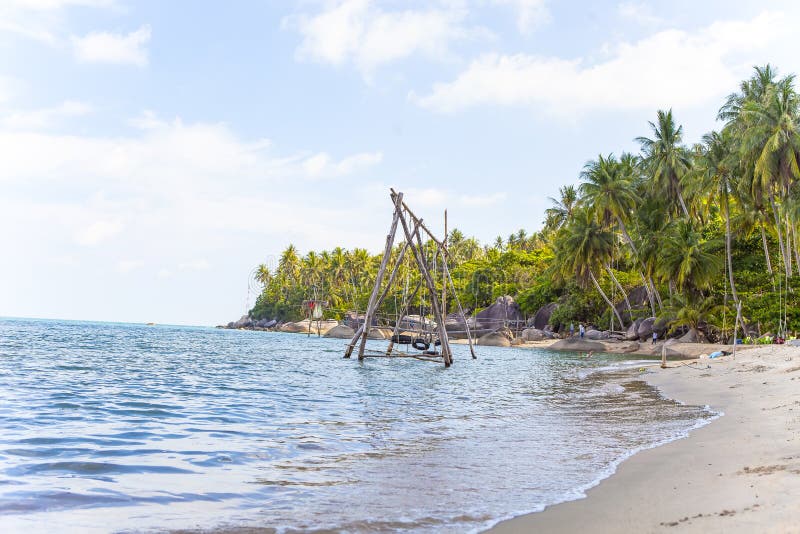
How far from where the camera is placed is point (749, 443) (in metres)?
7.12

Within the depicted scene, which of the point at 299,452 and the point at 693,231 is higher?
the point at 693,231

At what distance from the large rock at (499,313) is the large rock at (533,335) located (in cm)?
625

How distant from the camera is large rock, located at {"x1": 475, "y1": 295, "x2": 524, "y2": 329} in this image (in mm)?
69875

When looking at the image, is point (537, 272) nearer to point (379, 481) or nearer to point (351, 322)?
point (351, 322)

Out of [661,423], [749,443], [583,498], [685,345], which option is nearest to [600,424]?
[661,423]

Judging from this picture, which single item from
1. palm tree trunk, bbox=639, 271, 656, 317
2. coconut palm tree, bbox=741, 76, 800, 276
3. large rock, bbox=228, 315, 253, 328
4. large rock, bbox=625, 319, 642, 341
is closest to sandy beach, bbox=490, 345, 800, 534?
coconut palm tree, bbox=741, 76, 800, 276

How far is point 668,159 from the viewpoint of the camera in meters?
49.4

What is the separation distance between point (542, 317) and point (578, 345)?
15986 mm

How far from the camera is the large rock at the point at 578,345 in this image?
165 ft

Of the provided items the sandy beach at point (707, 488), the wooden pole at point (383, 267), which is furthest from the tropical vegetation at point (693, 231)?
the sandy beach at point (707, 488)

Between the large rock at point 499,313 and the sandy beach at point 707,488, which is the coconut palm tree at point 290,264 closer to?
the large rock at point 499,313

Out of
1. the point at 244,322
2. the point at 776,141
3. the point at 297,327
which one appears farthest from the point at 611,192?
the point at 244,322

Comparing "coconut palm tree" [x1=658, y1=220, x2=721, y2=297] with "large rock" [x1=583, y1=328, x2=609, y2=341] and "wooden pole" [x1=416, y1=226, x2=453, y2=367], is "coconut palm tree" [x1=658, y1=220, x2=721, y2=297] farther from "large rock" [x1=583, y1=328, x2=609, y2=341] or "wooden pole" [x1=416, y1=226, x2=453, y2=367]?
"wooden pole" [x1=416, y1=226, x2=453, y2=367]

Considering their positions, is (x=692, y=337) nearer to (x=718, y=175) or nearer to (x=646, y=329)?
(x=646, y=329)
